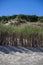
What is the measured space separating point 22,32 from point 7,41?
1118 millimetres

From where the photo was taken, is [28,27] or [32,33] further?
[28,27]

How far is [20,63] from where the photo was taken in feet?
21.6

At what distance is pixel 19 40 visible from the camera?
1070cm

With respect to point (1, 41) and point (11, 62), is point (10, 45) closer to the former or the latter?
point (1, 41)

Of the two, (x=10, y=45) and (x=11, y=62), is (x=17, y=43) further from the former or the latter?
(x=11, y=62)

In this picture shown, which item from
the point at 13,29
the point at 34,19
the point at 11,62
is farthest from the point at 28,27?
the point at 34,19

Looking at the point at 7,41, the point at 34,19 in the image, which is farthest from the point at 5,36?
the point at 34,19

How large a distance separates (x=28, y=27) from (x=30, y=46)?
6.39ft

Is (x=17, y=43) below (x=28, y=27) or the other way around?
below

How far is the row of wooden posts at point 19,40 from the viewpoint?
10.6 metres

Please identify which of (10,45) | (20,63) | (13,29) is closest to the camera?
(20,63)

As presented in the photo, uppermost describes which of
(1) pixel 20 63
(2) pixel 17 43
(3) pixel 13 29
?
(3) pixel 13 29

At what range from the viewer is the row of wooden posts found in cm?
→ 1064

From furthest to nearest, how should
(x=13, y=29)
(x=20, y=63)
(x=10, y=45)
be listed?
(x=13, y=29), (x=10, y=45), (x=20, y=63)
